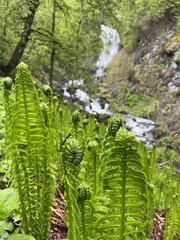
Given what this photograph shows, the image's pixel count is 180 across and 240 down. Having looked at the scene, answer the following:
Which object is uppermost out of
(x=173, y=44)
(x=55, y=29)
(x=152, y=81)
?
(x=173, y=44)

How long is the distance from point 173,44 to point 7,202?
528 inches

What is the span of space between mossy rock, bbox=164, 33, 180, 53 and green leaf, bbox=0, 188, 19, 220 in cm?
1286

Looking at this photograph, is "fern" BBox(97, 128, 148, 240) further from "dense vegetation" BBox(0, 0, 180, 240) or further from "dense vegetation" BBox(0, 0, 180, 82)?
"dense vegetation" BBox(0, 0, 180, 82)

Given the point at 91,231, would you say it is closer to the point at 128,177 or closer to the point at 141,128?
the point at 128,177

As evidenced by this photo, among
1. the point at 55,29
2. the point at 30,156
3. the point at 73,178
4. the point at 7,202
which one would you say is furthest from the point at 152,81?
the point at 73,178

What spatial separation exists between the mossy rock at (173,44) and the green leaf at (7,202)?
12861 millimetres

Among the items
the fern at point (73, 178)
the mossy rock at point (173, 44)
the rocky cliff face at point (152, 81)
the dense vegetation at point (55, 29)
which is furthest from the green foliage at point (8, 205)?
the mossy rock at point (173, 44)

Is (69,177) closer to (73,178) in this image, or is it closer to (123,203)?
(73,178)

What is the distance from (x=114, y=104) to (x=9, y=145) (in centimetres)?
1200

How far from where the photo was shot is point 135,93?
13.7m

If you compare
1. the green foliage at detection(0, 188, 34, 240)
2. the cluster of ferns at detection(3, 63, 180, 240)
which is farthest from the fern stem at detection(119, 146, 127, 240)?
the green foliage at detection(0, 188, 34, 240)

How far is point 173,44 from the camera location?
1352 centimetres

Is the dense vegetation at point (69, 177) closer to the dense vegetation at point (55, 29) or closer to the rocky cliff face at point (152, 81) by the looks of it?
the dense vegetation at point (55, 29)

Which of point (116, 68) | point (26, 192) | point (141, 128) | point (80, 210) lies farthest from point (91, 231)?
point (116, 68)
